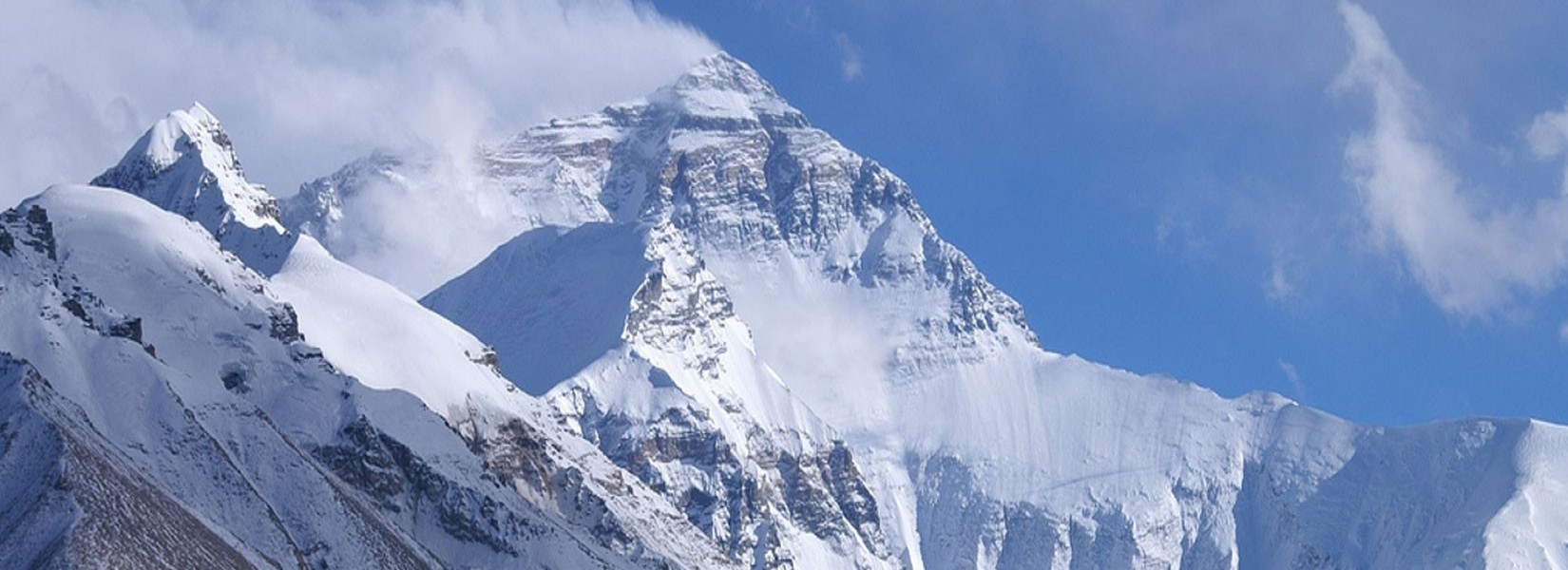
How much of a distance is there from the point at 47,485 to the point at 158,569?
9594 millimetres

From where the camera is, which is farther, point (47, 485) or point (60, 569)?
point (47, 485)

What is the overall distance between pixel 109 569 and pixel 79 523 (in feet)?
15.2

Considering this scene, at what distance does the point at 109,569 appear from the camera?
7480 inches

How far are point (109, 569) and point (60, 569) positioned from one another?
518cm

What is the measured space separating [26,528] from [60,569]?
26.2ft

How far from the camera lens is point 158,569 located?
648ft

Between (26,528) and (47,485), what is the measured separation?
6.36m

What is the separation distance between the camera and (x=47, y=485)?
19775 cm

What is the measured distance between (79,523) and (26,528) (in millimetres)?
3457

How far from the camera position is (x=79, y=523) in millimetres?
192625

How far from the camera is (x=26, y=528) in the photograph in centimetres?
19188

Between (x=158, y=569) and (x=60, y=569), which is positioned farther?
(x=158, y=569)

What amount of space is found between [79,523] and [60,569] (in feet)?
25.4

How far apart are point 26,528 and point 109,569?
6738 mm
